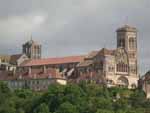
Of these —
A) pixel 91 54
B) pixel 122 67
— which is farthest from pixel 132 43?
pixel 122 67

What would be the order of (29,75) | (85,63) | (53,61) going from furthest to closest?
(53,61)
(85,63)
(29,75)

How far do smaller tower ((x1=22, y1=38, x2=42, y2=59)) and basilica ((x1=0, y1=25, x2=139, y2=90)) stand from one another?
1247cm

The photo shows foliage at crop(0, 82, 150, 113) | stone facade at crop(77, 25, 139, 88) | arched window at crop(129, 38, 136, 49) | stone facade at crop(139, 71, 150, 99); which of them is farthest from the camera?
arched window at crop(129, 38, 136, 49)

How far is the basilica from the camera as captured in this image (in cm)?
12731

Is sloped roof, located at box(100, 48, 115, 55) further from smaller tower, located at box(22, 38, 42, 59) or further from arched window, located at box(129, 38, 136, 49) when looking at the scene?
smaller tower, located at box(22, 38, 42, 59)

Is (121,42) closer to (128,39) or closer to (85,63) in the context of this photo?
(128,39)

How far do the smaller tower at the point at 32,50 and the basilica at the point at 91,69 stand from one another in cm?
1247

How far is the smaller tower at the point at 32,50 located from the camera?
153 meters

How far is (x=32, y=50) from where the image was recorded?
15300cm

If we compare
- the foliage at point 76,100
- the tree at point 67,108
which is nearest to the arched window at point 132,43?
the foliage at point 76,100

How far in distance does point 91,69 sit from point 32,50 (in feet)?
86.6

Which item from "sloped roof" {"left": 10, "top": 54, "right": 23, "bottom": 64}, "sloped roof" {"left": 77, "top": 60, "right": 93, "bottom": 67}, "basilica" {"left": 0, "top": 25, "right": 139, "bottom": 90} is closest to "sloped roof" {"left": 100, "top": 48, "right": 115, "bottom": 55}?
"basilica" {"left": 0, "top": 25, "right": 139, "bottom": 90}

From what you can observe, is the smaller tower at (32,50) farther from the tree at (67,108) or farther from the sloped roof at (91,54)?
the tree at (67,108)

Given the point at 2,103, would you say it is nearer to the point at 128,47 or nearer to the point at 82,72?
the point at 82,72
